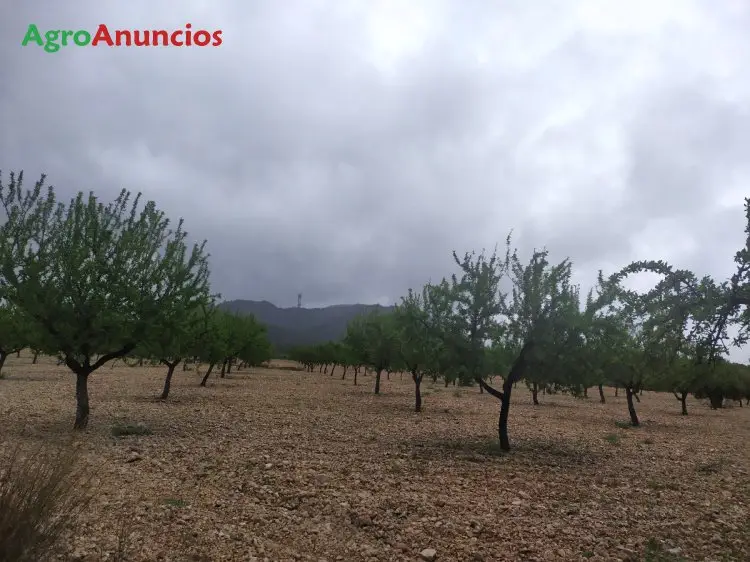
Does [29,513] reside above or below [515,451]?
above

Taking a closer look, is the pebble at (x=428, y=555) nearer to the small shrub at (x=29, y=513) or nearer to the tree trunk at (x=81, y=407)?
the small shrub at (x=29, y=513)

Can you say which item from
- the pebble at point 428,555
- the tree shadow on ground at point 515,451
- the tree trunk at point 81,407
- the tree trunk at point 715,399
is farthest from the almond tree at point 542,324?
the tree trunk at point 715,399

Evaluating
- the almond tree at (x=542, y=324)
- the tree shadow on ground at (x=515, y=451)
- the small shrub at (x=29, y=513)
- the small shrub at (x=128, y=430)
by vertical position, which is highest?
the almond tree at (x=542, y=324)

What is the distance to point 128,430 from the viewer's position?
15.4 meters

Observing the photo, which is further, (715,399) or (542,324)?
(715,399)

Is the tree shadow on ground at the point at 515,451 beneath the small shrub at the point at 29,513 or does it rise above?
beneath

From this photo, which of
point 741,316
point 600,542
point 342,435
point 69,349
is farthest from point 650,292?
point 69,349

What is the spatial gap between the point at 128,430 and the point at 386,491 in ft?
30.6

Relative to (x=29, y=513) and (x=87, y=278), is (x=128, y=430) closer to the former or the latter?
(x=87, y=278)

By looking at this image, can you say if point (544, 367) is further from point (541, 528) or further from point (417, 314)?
point (541, 528)

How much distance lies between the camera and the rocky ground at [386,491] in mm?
7555

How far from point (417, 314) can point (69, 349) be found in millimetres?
10855

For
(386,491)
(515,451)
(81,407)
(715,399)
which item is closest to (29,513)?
(386,491)

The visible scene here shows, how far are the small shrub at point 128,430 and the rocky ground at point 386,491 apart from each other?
0.30 meters
